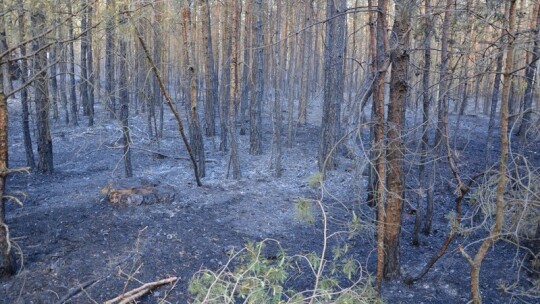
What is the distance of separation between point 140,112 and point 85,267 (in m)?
12.3

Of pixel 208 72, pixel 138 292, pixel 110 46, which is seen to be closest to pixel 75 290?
pixel 138 292

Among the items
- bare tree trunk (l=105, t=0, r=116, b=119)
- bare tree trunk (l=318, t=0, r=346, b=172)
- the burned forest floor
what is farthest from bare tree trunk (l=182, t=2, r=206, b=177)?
bare tree trunk (l=318, t=0, r=346, b=172)

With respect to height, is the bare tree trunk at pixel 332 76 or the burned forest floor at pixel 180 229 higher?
the bare tree trunk at pixel 332 76

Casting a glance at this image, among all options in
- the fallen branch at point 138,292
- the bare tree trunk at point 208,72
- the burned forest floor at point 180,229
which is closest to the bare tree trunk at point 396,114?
the burned forest floor at point 180,229

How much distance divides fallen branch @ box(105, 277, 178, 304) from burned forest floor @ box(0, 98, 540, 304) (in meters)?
0.09

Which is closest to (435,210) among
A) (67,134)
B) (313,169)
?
(313,169)

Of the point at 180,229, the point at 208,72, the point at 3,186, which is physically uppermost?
the point at 208,72

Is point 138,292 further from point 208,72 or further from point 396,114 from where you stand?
Answer: point 208,72

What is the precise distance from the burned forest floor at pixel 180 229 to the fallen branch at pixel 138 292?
0.09 metres

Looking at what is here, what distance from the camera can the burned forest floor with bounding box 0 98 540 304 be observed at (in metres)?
5.25

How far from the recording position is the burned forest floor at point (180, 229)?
17.2 ft

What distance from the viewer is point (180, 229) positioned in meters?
6.91

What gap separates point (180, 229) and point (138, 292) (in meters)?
1.85

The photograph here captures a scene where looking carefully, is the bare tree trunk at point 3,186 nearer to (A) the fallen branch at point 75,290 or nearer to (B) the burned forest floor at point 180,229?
(B) the burned forest floor at point 180,229
